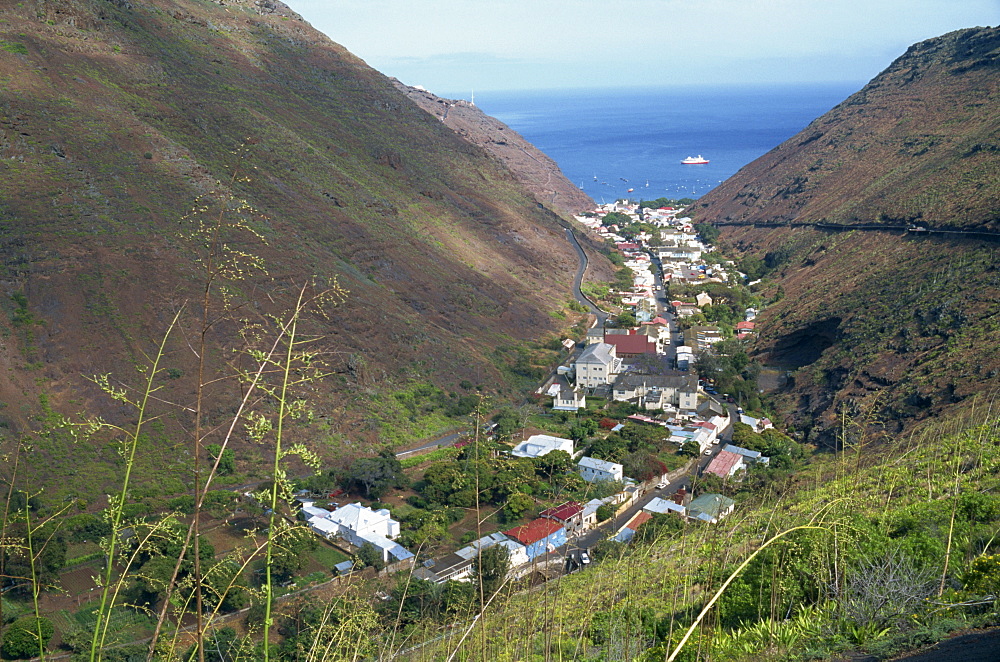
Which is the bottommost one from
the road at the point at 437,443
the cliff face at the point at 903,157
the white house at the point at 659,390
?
the road at the point at 437,443

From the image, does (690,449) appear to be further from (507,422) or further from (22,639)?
(22,639)

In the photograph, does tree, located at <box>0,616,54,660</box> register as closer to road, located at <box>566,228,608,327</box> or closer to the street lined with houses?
the street lined with houses

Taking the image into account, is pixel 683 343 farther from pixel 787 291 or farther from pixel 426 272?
pixel 426 272

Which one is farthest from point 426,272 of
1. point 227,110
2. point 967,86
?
point 967,86

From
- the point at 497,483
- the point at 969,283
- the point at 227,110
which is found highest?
the point at 227,110

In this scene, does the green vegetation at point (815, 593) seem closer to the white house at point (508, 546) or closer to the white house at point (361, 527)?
the white house at point (508, 546)

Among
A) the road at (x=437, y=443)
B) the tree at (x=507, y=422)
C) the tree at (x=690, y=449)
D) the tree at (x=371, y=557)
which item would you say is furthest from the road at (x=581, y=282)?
the tree at (x=371, y=557)
